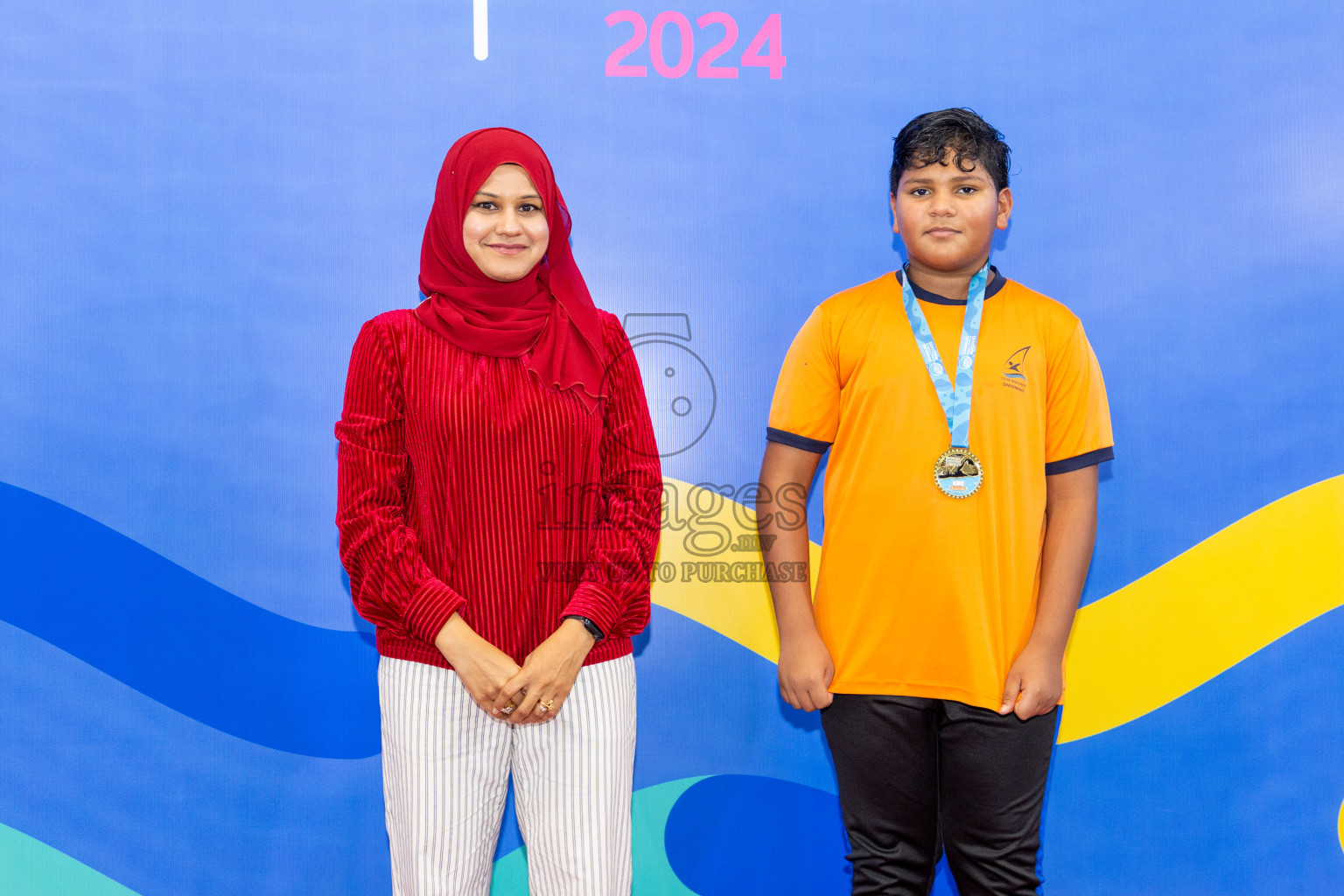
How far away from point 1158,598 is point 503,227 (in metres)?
1.77

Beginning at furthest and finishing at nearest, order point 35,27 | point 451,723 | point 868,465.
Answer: point 35,27
point 868,465
point 451,723

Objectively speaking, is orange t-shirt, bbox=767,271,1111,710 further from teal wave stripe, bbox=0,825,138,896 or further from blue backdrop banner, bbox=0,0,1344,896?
teal wave stripe, bbox=0,825,138,896

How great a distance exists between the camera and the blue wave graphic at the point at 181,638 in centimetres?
212

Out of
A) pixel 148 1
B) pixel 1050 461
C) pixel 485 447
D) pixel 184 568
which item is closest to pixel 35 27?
pixel 148 1

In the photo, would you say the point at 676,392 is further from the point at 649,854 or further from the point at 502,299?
the point at 649,854

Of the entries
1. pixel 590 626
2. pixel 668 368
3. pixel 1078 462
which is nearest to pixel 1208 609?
pixel 1078 462

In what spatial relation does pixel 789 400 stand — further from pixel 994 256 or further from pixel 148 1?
pixel 148 1

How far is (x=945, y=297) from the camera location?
1789 mm

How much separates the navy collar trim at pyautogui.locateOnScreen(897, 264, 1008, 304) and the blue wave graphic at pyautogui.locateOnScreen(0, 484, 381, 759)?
1483 millimetres

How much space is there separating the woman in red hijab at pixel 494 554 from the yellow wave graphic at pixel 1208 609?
1269 mm

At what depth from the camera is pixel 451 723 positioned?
150cm

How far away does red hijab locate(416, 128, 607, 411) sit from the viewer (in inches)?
61.6

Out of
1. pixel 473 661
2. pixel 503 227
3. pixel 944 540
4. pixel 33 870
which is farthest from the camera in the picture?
pixel 33 870

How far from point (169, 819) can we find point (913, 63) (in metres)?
2.52
